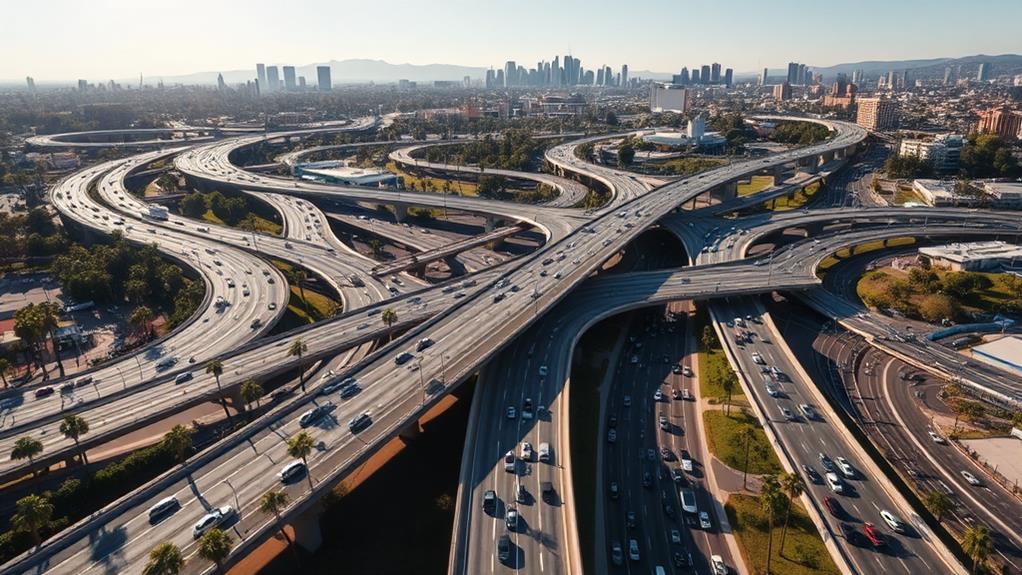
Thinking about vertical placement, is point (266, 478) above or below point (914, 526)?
above

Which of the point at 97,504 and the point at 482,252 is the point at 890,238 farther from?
the point at 97,504

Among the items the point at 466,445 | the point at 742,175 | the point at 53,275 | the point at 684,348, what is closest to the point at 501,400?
the point at 466,445

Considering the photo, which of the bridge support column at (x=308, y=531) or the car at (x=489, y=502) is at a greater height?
the car at (x=489, y=502)

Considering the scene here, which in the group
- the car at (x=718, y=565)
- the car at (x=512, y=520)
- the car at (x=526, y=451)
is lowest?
the car at (x=718, y=565)

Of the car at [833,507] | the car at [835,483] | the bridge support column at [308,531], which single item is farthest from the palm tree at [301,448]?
the car at [835,483]

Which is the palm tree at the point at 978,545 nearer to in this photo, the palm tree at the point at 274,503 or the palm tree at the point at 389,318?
the palm tree at the point at 274,503

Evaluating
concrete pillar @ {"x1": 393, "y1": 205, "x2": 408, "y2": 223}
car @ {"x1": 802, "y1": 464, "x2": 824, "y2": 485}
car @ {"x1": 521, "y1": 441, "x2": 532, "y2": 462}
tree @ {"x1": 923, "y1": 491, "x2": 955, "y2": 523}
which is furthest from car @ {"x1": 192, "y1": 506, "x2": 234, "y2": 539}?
concrete pillar @ {"x1": 393, "y1": 205, "x2": 408, "y2": 223}
